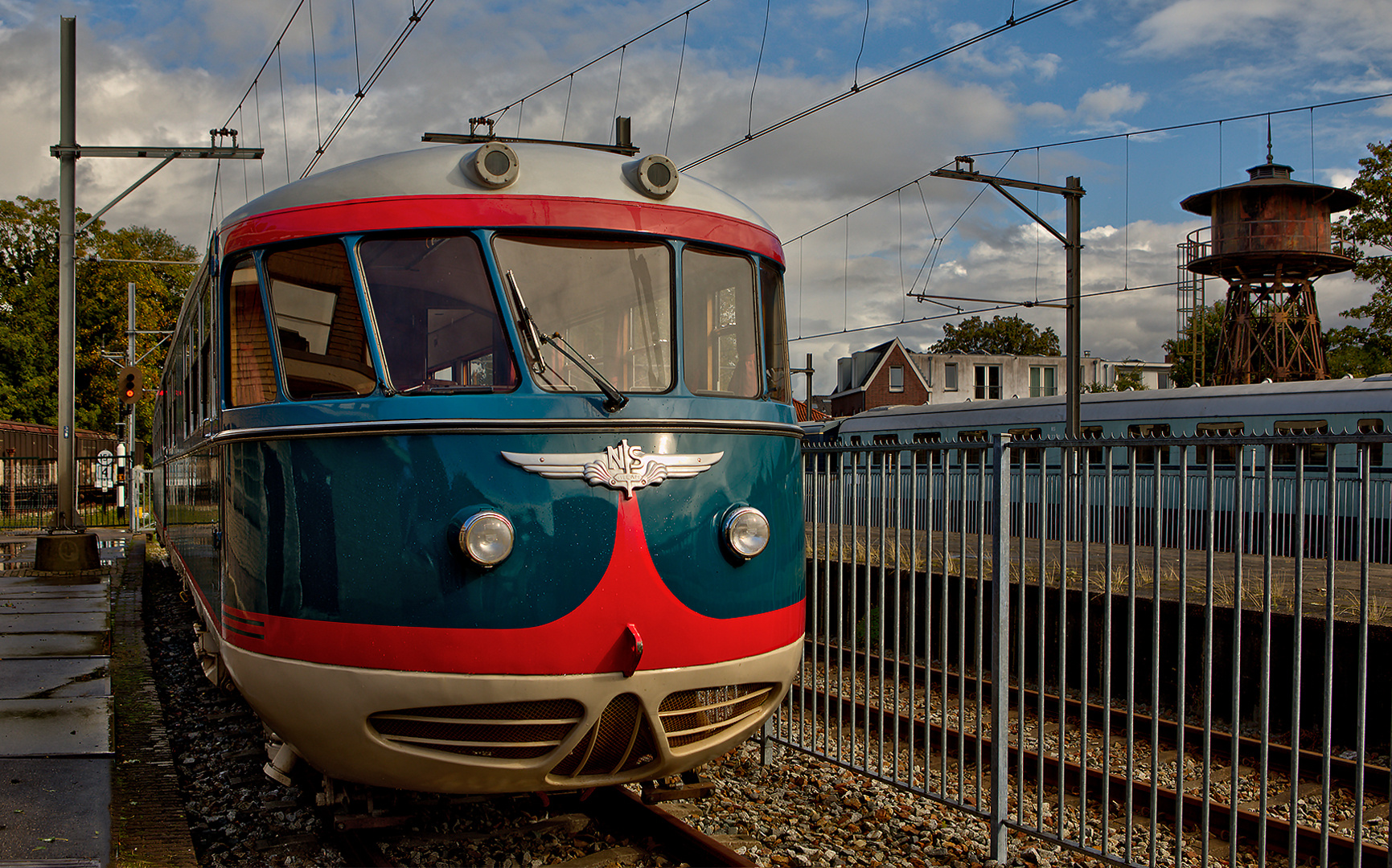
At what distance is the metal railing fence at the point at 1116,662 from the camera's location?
428 cm

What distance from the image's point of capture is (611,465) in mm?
4102

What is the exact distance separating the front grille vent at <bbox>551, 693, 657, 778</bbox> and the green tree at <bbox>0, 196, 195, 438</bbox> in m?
46.8

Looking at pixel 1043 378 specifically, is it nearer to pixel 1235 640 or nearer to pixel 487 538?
pixel 1235 640

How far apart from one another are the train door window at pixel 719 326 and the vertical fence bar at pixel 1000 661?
131 cm

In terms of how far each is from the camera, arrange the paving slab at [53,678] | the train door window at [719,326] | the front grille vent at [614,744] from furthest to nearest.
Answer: the paving slab at [53,678] < the train door window at [719,326] < the front grille vent at [614,744]

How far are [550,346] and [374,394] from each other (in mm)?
723

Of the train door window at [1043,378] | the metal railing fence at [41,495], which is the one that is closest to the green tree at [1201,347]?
the train door window at [1043,378]

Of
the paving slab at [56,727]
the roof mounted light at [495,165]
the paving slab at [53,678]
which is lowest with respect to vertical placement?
the paving slab at [53,678]

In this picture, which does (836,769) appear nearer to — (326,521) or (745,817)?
(745,817)

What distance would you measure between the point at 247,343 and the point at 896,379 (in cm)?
5398

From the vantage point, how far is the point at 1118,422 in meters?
20.9

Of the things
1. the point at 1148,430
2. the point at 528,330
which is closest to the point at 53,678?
the point at 528,330

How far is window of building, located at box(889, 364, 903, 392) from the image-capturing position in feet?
187

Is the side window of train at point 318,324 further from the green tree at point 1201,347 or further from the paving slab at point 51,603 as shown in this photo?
the green tree at point 1201,347
